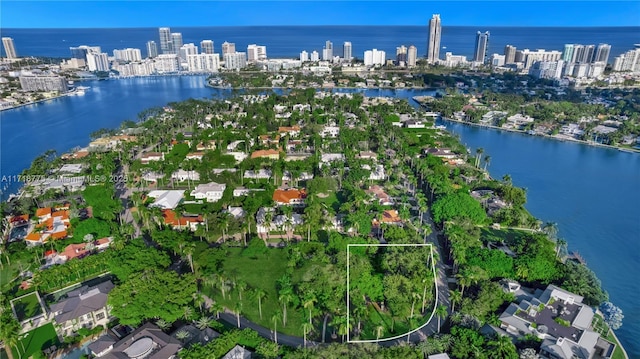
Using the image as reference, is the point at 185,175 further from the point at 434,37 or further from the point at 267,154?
the point at 434,37

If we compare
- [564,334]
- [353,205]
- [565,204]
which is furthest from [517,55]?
[564,334]

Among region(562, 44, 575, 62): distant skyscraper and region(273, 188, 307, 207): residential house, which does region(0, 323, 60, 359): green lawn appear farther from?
region(562, 44, 575, 62): distant skyscraper

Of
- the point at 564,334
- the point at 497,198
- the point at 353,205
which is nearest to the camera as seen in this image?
the point at 564,334

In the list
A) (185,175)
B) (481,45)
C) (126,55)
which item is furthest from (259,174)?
(481,45)

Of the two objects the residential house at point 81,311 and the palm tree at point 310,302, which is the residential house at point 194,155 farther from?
the palm tree at point 310,302

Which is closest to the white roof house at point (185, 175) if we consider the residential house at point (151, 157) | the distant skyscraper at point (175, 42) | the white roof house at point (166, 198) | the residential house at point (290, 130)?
the white roof house at point (166, 198)

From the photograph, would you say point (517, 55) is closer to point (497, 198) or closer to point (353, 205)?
point (497, 198)
